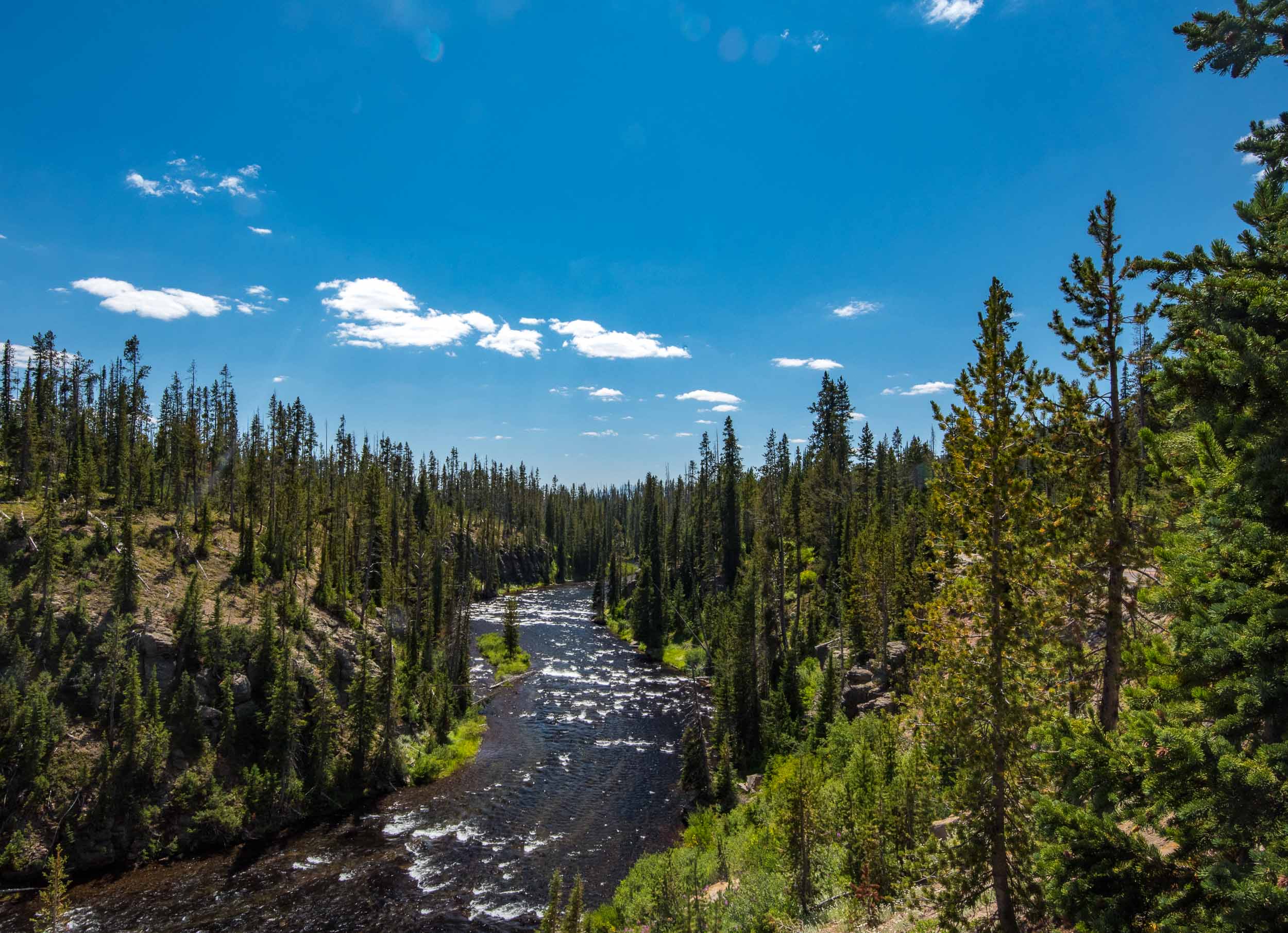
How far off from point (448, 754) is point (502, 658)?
890 inches

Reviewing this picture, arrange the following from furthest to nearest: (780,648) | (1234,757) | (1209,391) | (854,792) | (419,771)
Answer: (780,648)
(419,771)
(854,792)
(1209,391)
(1234,757)

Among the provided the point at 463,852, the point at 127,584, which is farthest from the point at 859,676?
the point at 127,584

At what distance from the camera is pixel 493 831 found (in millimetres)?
28906

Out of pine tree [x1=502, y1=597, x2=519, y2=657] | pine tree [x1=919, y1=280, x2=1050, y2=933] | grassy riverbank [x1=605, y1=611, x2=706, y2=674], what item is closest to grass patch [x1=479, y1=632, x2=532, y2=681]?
pine tree [x1=502, y1=597, x2=519, y2=657]

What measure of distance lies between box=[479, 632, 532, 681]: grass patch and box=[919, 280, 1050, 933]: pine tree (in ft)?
159

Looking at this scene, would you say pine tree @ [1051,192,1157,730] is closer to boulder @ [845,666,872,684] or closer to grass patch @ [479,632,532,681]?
boulder @ [845,666,872,684]

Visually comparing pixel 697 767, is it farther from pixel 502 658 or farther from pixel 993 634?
pixel 502 658

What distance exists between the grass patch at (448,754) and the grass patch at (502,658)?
11964 mm

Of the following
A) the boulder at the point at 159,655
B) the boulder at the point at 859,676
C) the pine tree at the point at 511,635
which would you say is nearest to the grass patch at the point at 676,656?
the pine tree at the point at 511,635

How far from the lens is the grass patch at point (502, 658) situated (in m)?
56.8

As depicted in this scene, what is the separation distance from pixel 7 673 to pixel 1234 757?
41.4 metres

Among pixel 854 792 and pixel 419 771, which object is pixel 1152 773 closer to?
pixel 854 792

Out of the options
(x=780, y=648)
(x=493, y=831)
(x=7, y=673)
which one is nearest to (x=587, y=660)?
(x=780, y=648)

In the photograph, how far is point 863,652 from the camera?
46.3 meters
